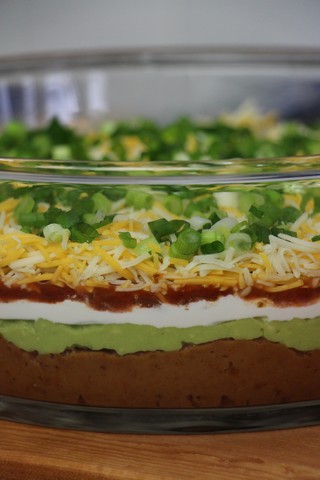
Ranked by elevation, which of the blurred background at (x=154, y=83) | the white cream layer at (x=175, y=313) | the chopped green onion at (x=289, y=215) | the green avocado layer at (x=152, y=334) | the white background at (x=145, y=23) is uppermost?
the chopped green onion at (x=289, y=215)

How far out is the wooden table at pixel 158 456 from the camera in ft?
2.75

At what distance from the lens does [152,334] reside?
86 cm

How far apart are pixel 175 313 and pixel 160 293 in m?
0.03

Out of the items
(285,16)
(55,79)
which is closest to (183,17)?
(285,16)

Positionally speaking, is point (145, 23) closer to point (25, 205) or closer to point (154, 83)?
point (154, 83)

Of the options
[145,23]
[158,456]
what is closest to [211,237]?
[158,456]

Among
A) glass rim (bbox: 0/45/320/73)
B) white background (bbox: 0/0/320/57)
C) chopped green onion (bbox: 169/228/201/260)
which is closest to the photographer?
chopped green onion (bbox: 169/228/201/260)

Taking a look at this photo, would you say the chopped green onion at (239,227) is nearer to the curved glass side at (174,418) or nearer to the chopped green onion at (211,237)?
the chopped green onion at (211,237)

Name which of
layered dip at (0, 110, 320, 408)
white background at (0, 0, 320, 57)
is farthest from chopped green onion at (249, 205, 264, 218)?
white background at (0, 0, 320, 57)

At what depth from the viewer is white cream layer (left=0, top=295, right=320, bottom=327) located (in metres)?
0.85

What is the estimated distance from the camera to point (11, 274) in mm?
871

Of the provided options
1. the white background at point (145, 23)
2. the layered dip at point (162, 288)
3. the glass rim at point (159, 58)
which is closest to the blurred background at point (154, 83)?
the glass rim at point (159, 58)

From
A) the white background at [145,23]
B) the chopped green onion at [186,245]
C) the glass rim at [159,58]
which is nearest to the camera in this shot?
the chopped green onion at [186,245]

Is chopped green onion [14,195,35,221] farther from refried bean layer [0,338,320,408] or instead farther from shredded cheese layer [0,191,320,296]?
refried bean layer [0,338,320,408]
